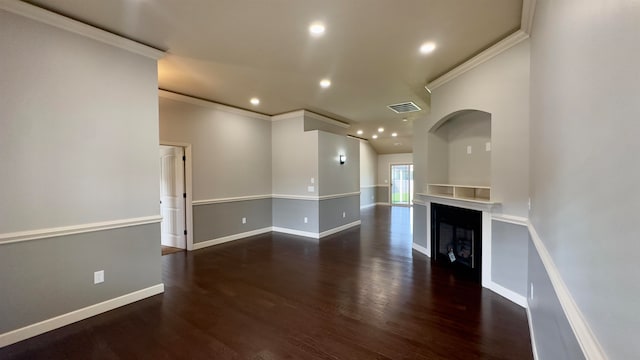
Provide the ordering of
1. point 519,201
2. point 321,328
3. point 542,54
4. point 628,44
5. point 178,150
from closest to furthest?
point 628,44 < point 542,54 < point 321,328 < point 519,201 < point 178,150

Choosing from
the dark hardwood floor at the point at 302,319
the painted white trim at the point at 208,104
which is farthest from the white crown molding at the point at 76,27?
the dark hardwood floor at the point at 302,319

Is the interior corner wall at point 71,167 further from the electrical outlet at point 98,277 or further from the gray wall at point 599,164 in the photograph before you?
the gray wall at point 599,164

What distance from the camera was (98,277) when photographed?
9.42ft

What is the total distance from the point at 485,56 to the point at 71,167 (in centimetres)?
477

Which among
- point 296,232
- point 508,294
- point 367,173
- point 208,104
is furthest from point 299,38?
point 367,173

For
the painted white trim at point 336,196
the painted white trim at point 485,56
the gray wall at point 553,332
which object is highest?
the painted white trim at point 485,56

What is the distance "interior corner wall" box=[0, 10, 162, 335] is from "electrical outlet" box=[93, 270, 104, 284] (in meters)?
0.04

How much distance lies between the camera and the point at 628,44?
0.67 metres

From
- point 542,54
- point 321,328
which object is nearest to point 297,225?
point 321,328

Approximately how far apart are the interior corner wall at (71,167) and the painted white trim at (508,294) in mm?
4185

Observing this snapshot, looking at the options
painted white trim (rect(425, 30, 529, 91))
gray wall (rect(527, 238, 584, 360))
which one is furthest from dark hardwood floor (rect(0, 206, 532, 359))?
painted white trim (rect(425, 30, 529, 91))

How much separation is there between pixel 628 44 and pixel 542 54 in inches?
67.5

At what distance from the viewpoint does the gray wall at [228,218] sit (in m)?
5.43

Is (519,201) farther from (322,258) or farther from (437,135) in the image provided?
(322,258)
